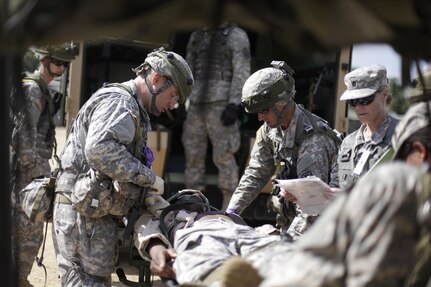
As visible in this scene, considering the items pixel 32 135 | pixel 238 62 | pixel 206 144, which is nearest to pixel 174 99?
pixel 32 135

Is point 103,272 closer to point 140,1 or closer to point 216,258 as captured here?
point 216,258

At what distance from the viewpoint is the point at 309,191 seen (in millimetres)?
5043

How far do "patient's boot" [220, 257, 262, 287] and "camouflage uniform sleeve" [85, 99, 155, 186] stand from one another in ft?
6.66

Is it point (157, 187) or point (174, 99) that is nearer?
point (157, 187)

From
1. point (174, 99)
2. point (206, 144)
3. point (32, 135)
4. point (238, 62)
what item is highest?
point (238, 62)

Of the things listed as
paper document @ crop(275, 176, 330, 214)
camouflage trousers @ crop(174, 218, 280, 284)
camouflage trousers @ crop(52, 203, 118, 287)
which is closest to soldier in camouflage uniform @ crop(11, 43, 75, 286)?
camouflage trousers @ crop(52, 203, 118, 287)

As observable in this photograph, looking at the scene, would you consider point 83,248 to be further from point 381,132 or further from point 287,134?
point 381,132

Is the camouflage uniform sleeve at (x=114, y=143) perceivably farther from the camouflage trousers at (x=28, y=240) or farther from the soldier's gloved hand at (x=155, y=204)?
the camouflage trousers at (x=28, y=240)

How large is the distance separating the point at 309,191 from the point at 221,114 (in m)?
3.80

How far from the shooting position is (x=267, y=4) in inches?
89.8

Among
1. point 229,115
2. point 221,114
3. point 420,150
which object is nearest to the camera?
point 420,150

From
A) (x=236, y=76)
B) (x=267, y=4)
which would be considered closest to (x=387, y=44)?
(x=267, y=4)

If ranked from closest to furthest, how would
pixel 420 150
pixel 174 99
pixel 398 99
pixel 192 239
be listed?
pixel 420 150 < pixel 192 239 < pixel 174 99 < pixel 398 99

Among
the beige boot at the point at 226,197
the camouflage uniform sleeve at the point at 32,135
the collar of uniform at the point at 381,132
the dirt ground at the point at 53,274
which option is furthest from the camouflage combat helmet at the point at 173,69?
the beige boot at the point at 226,197
